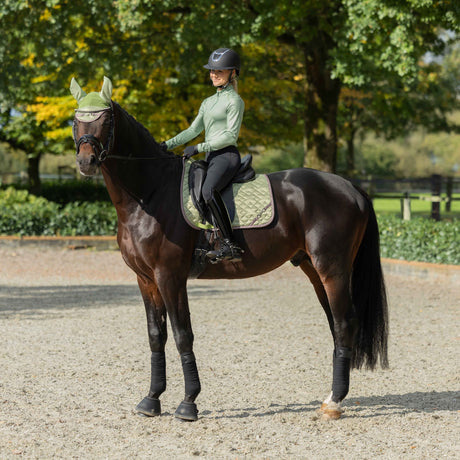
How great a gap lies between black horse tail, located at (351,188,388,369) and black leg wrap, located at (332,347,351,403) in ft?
1.01

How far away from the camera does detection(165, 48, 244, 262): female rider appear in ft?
18.5

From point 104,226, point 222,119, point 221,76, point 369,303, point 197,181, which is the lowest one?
point 104,226

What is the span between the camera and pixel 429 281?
13.7 metres

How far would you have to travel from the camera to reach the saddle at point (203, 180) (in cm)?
568

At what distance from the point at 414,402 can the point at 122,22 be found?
11.7m

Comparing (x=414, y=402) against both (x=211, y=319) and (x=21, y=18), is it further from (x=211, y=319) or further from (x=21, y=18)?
(x=21, y=18)

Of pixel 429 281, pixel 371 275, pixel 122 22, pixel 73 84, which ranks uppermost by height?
pixel 122 22

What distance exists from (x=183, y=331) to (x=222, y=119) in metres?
1.73

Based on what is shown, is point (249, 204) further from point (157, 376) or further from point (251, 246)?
point (157, 376)

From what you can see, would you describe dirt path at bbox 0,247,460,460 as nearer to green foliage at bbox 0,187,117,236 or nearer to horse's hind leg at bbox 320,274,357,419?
horse's hind leg at bbox 320,274,357,419

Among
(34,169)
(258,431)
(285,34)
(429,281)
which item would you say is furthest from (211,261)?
(34,169)

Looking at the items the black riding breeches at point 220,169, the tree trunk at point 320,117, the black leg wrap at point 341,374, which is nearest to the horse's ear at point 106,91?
the black riding breeches at point 220,169

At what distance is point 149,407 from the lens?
225 inches

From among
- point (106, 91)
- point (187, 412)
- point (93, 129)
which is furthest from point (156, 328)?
point (106, 91)
